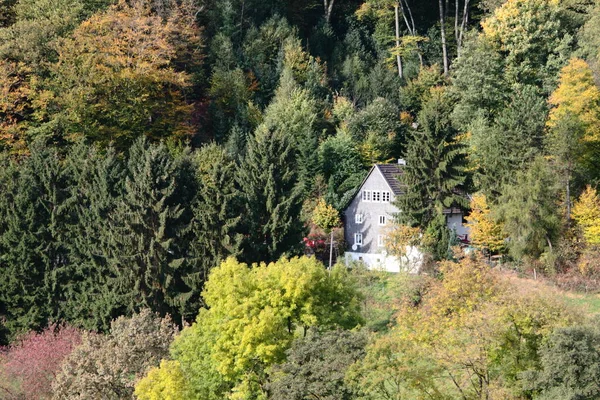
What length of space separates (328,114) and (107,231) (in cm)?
2127

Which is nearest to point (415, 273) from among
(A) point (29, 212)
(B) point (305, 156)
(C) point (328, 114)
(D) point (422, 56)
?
(B) point (305, 156)

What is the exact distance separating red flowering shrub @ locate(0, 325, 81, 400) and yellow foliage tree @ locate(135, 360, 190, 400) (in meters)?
8.70

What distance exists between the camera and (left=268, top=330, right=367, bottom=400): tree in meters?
40.9

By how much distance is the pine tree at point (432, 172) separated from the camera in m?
65.5

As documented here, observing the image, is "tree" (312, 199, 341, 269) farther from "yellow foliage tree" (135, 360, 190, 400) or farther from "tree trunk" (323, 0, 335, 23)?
"tree trunk" (323, 0, 335, 23)

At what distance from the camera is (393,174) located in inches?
2749

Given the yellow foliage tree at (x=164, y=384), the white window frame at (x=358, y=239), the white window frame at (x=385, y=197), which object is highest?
the white window frame at (x=385, y=197)

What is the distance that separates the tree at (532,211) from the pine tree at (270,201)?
11.9 metres

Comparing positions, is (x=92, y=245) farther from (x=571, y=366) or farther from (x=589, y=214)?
Answer: (x=571, y=366)

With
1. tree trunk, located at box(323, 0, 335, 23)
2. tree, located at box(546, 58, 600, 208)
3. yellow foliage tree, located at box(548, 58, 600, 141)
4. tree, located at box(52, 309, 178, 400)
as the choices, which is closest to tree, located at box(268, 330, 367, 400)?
tree, located at box(52, 309, 178, 400)

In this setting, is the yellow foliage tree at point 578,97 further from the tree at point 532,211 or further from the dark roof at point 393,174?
the dark roof at point 393,174

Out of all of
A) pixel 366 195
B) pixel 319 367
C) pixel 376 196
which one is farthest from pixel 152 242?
pixel 319 367

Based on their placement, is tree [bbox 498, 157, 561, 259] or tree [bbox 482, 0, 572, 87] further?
tree [bbox 482, 0, 572, 87]

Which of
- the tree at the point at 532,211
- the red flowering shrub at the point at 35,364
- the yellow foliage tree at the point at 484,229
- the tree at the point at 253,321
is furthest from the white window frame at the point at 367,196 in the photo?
the red flowering shrub at the point at 35,364
